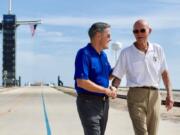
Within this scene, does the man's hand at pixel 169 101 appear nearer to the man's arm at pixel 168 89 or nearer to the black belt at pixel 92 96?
the man's arm at pixel 168 89

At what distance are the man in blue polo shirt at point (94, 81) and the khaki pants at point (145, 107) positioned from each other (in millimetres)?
627

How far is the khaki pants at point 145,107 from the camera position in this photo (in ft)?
25.8

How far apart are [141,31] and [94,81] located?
1.03m

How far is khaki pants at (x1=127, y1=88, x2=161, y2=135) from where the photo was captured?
25.8 ft

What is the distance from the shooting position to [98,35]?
7234mm

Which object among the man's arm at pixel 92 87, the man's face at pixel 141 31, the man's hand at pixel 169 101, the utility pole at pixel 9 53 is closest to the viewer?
the man's arm at pixel 92 87

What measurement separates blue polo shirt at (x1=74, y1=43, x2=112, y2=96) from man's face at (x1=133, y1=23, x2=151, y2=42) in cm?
69

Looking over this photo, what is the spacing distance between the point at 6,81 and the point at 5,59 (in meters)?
7.97

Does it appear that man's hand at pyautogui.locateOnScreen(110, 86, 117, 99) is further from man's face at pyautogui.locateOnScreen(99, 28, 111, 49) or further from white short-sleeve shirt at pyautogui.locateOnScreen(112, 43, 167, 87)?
man's face at pyautogui.locateOnScreen(99, 28, 111, 49)

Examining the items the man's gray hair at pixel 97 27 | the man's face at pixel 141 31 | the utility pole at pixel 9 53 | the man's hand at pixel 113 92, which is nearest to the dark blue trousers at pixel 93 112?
the man's hand at pixel 113 92

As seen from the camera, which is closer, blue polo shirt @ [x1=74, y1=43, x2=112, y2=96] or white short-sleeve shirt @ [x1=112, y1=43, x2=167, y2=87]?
blue polo shirt @ [x1=74, y1=43, x2=112, y2=96]

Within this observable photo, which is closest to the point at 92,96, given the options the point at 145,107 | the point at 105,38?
the point at 105,38

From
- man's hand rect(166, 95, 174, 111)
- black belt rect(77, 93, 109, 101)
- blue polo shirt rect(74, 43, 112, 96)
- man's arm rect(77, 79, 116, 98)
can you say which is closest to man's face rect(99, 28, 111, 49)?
blue polo shirt rect(74, 43, 112, 96)

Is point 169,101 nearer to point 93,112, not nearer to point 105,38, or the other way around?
point 93,112
